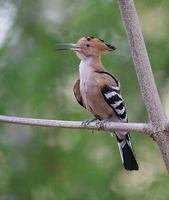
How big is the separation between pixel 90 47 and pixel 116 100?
0.33 m

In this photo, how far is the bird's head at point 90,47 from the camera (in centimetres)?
355

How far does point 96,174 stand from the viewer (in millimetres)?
4520

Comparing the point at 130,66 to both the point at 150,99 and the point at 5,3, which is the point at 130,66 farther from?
the point at 150,99

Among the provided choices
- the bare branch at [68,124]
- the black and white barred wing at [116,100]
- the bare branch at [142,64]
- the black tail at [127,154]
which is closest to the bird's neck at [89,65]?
the black and white barred wing at [116,100]

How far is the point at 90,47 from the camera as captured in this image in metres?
3.59

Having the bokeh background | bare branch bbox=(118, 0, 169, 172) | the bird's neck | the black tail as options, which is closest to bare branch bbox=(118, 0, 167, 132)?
bare branch bbox=(118, 0, 169, 172)

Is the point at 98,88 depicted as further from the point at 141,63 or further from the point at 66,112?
the point at 141,63

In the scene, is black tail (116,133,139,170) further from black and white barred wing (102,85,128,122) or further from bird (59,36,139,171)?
black and white barred wing (102,85,128,122)

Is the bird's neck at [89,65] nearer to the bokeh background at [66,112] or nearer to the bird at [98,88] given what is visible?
the bird at [98,88]

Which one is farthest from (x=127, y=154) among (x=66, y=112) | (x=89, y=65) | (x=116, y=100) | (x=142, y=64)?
(x=142, y=64)

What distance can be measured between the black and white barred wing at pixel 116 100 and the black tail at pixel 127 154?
16 cm

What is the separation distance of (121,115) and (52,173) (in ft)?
4.10

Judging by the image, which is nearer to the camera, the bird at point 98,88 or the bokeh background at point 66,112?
the bird at point 98,88

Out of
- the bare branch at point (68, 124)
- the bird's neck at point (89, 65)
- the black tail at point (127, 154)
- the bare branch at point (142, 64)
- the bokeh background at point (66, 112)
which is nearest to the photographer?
the bare branch at point (142, 64)
